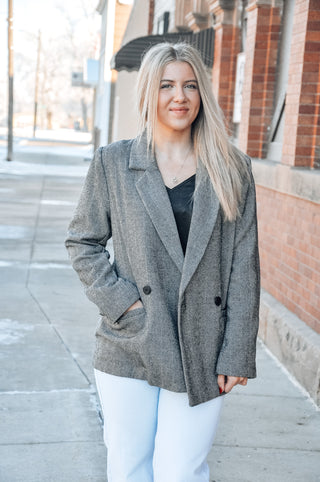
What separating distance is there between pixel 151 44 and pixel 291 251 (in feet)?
18.4

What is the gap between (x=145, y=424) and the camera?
291 cm

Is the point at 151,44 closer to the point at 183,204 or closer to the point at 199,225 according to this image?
the point at 183,204

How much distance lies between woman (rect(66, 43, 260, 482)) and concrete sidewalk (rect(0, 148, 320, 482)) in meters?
1.48

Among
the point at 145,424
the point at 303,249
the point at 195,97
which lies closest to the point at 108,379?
the point at 145,424

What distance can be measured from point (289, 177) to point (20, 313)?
9.27ft

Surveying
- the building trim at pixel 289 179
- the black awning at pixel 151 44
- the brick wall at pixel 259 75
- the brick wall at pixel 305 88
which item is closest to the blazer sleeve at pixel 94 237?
the building trim at pixel 289 179

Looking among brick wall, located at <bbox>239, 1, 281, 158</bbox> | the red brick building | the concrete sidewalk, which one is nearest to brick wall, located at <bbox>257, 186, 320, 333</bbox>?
the red brick building

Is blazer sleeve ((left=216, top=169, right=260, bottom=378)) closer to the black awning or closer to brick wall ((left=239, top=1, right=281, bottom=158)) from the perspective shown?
brick wall ((left=239, top=1, right=281, bottom=158))

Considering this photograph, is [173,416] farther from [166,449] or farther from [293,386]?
[293,386]

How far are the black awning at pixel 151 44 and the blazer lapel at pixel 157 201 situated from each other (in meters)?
7.73

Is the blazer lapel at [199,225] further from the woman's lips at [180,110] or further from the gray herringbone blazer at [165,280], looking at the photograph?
the woman's lips at [180,110]

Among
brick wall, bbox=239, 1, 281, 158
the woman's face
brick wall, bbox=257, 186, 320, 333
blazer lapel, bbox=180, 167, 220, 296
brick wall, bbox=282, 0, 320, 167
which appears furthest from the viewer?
brick wall, bbox=239, 1, 281, 158

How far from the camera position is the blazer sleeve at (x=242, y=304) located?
291cm

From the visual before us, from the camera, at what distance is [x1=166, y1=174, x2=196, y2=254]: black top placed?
2.95 meters
